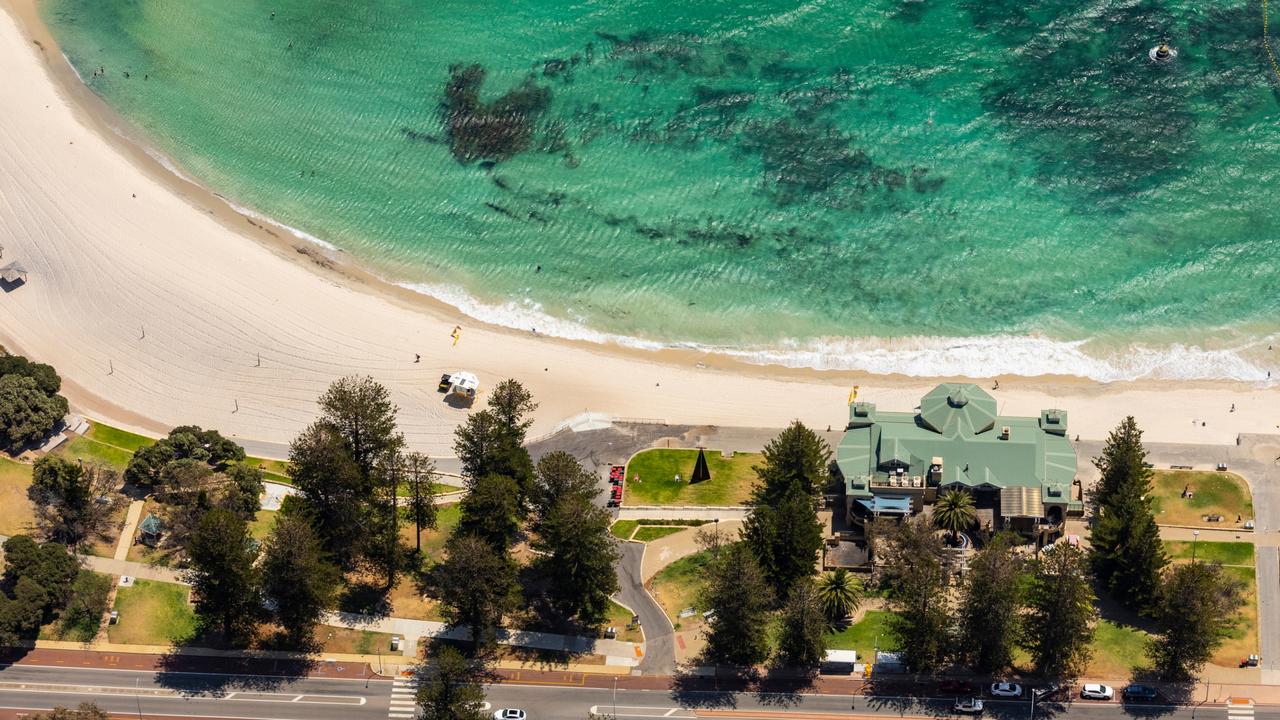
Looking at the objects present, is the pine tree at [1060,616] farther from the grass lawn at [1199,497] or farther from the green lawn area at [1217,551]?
the grass lawn at [1199,497]

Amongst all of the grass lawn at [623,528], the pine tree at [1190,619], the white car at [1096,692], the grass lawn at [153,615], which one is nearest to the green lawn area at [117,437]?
the grass lawn at [153,615]

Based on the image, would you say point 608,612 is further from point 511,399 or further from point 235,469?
point 235,469

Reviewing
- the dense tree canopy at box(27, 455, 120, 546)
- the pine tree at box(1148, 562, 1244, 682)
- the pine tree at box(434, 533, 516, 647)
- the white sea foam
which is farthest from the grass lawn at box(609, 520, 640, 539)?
the pine tree at box(1148, 562, 1244, 682)

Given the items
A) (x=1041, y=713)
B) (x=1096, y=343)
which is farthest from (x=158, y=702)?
(x=1096, y=343)

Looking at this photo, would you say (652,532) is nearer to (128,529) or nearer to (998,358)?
(998,358)

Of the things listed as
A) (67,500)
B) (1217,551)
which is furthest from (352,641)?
(1217,551)

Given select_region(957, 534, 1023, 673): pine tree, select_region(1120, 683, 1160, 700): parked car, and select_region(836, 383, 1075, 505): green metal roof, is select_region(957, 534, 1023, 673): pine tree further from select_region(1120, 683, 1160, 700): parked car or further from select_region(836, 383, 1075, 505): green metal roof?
select_region(836, 383, 1075, 505): green metal roof
